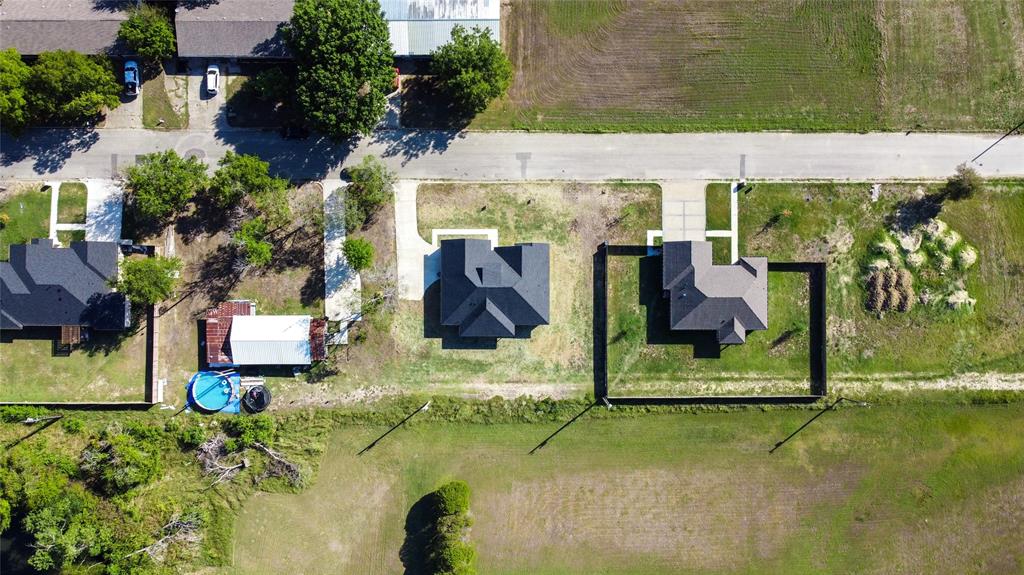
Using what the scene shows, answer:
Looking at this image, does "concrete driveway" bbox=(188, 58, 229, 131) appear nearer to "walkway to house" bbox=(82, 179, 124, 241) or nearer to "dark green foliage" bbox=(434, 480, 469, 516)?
"walkway to house" bbox=(82, 179, 124, 241)

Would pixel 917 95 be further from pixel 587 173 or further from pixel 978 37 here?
pixel 587 173

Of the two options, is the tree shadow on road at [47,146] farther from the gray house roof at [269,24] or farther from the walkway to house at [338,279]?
the walkway to house at [338,279]

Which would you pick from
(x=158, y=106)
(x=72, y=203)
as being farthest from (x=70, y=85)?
(x=72, y=203)

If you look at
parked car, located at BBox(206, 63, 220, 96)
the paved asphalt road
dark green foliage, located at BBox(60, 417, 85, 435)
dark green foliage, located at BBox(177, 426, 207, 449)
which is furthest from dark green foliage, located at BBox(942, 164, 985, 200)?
dark green foliage, located at BBox(60, 417, 85, 435)

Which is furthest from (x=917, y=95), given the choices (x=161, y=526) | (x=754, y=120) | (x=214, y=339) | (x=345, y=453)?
(x=161, y=526)

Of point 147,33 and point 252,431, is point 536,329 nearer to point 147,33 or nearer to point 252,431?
point 252,431

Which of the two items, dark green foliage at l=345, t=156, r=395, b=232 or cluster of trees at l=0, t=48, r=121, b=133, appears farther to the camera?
dark green foliage at l=345, t=156, r=395, b=232

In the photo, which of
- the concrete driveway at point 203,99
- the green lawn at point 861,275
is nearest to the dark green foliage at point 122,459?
the concrete driveway at point 203,99
